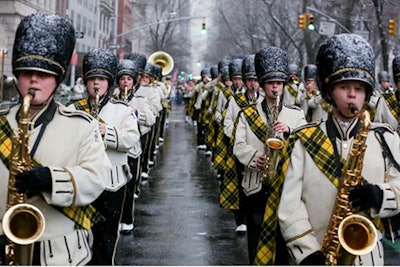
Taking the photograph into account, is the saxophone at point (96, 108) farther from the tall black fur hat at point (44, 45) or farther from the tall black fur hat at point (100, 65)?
the tall black fur hat at point (44, 45)

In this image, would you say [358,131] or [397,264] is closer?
[358,131]

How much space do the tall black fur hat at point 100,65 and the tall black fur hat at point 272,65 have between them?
1.35m

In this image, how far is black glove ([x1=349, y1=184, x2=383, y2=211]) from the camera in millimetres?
3490

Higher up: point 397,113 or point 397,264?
point 397,113

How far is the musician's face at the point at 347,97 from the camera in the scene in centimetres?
→ 379

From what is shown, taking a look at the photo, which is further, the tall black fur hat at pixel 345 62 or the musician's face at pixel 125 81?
the musician's face at pixel 125 81

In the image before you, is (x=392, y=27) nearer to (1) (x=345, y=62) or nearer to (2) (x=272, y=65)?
(2) (x=272, y=65)

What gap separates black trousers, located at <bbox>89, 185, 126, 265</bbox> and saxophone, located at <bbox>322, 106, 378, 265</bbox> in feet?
10.1

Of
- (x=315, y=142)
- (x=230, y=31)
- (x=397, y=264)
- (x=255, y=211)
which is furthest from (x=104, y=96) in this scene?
(x=230, y=31)

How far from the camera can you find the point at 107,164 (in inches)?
152

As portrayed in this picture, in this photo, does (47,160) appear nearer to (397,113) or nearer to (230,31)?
(397,113)

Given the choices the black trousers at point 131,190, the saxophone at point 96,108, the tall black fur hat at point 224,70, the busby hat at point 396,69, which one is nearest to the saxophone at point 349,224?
the saxophone at point 96,108

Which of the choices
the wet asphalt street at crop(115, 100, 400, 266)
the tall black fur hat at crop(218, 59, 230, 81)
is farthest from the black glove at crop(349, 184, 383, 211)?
the tall black fur hat at crop(218, 59, 230, 81)

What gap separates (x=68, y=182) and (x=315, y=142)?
130 centimetres
